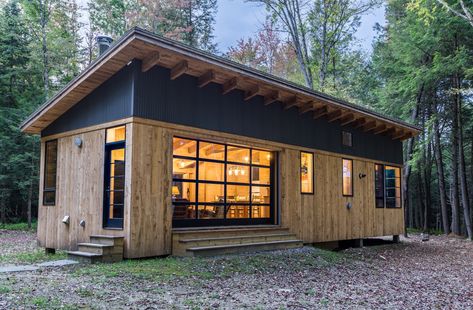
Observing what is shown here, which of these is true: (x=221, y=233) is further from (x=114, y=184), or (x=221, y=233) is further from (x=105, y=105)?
(x=105, y=105)

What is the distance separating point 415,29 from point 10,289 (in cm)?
1658

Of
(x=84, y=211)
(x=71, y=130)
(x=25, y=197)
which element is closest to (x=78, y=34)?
(x=25, y=197)

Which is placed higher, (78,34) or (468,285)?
(78,34)

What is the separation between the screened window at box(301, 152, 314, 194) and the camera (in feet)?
36.7

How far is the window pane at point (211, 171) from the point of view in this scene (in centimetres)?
909

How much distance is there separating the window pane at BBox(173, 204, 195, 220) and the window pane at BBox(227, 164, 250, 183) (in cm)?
130

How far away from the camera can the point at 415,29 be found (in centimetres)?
1661

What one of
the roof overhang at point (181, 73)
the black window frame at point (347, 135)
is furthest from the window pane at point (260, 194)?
the black window frame at point (347, 135)

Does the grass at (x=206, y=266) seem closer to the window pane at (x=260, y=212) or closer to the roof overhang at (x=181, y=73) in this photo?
the window pane at (x=260, y=212)

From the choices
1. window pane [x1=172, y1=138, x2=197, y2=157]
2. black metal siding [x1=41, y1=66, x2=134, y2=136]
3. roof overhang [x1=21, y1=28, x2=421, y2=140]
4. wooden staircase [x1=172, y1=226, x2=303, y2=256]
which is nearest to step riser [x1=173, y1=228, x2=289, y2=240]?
wooden staircase [x1=172, y1=226, x2=303, y2=256]

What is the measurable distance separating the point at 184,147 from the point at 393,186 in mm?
8821

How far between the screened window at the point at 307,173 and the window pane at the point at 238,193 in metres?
1.78

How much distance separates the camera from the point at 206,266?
7.10 meters

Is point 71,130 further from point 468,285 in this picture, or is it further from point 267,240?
point 468,285
